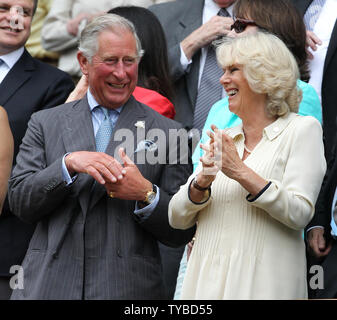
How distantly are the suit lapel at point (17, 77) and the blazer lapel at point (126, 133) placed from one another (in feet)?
3.86

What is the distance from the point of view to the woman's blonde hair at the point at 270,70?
4.45 metres

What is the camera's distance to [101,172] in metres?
4.48

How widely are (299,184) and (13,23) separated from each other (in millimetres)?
2682

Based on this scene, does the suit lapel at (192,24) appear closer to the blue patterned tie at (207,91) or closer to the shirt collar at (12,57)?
the blue patterned tie at (207,91)

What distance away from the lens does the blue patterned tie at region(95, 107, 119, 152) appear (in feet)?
15.9

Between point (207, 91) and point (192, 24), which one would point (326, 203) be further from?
point (192, 24)

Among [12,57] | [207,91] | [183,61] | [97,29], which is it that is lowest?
[207,91]

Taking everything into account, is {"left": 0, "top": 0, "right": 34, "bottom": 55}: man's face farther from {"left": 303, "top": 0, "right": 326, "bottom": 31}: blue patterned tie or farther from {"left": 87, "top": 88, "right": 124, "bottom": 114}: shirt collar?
{"left": 303, "top": 0, "right": 326, "bottom": 31}: blue patterned tie

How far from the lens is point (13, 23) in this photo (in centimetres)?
600

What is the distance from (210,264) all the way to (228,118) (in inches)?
47.6

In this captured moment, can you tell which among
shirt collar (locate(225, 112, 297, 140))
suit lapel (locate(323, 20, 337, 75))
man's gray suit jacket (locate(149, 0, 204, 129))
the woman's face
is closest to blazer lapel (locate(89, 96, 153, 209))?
the woman's face

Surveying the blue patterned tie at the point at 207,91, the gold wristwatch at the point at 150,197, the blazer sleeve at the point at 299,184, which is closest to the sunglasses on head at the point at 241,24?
the blue patterned tie at the point at 207,91

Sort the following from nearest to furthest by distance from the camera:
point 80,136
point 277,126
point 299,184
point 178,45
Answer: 1. point 299,184
2. point 277,126
3. point 80,136
4. point 178,45

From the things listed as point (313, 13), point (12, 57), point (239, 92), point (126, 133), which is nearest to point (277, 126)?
point (239, 92)
